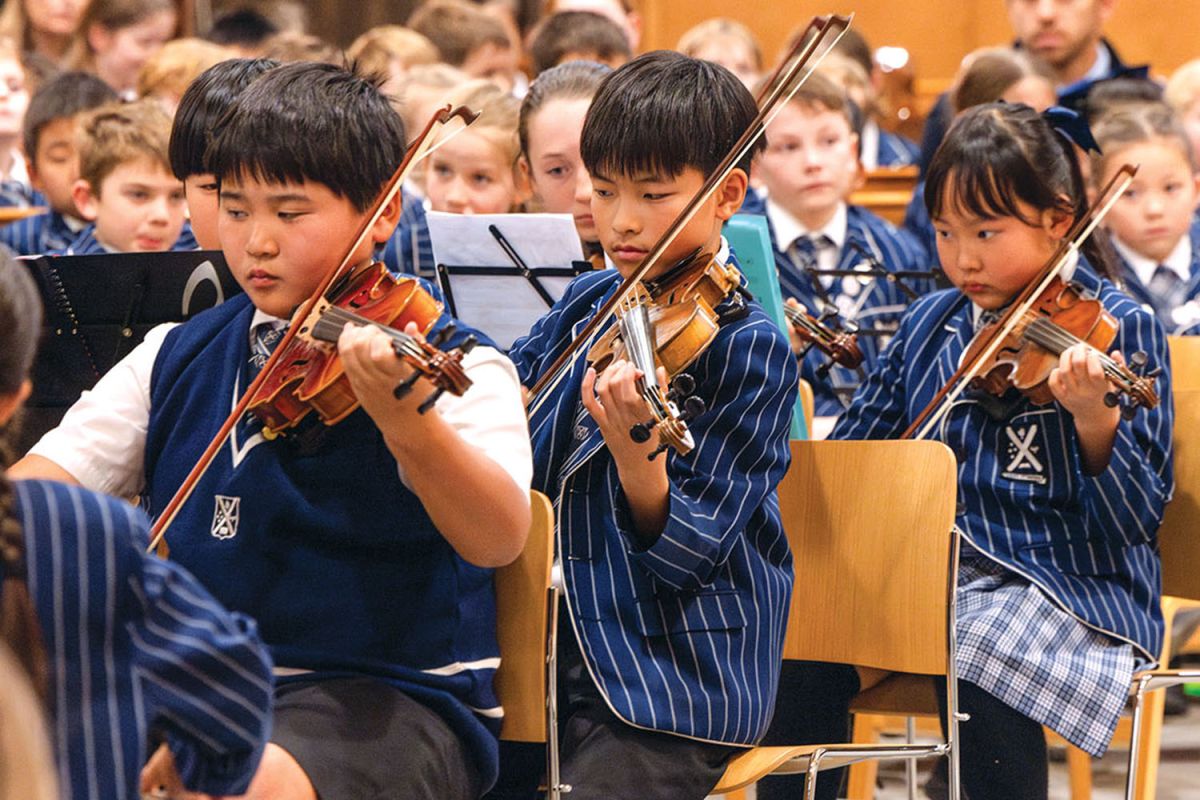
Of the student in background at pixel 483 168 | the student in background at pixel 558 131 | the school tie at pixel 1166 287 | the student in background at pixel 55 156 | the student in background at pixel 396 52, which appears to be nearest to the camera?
the student in background at pixel 558 131

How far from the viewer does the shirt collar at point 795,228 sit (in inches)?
148

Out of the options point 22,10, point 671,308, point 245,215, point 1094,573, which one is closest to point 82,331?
point 245,215

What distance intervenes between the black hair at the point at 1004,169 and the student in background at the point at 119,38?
4003 mm

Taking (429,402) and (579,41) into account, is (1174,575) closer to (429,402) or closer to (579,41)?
(429,402)

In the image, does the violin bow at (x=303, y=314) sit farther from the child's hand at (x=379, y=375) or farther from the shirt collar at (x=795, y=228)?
the shirt collar at (x=795, y=228)

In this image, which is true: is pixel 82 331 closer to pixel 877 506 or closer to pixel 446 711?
pixel 446 711

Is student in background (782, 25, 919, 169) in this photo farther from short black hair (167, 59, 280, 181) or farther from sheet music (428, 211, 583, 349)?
short black hair (167, 59, 280, 181)

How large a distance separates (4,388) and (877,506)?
1.23m

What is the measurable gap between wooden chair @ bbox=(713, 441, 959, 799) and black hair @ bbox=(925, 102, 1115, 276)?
1.47ft

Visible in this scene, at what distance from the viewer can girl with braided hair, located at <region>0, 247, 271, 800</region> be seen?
1211 millimetres

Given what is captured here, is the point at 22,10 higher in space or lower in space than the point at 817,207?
higher

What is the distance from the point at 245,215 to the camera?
1780mm

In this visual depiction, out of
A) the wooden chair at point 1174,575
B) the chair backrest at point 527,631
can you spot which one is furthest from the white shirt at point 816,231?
the chair backrest at point 527,631

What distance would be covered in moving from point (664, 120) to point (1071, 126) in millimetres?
809
